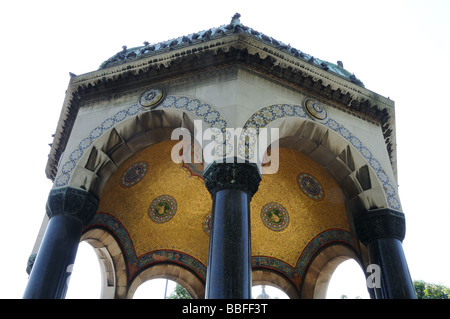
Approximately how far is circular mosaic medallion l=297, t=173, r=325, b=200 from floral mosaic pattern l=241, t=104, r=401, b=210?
184cm

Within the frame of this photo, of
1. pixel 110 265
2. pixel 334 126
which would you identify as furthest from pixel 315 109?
pixel 110 265

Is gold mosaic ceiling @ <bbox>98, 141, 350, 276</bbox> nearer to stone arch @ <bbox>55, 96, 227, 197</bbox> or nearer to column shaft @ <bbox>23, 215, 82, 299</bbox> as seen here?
stone arch @ <bbox>55, 96, 227, 197</bbox>

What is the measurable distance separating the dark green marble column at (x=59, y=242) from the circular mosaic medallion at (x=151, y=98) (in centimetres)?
206

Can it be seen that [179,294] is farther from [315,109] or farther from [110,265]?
[315,109]

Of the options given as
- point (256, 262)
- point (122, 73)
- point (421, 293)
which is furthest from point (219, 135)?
point (421, 293)

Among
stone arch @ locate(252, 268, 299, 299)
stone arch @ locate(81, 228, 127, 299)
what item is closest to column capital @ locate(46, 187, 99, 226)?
stone arch @ locate(81, 228, 127, 299)

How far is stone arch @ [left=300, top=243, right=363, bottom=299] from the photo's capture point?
938 cm

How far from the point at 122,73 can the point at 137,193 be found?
3170 millimetres

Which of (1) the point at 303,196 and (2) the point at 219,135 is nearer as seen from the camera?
(2) the point at 219,135

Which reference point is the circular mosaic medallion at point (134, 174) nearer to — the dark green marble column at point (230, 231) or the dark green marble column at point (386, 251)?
the dark green marble column at point (230, 231)

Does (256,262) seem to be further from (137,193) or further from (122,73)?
(122,73)

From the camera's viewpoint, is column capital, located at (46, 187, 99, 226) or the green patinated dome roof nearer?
column capital, located at (46, 187, 99, 226)

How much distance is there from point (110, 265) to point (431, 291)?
1649 centimetres

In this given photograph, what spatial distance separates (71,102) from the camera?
8312mm
